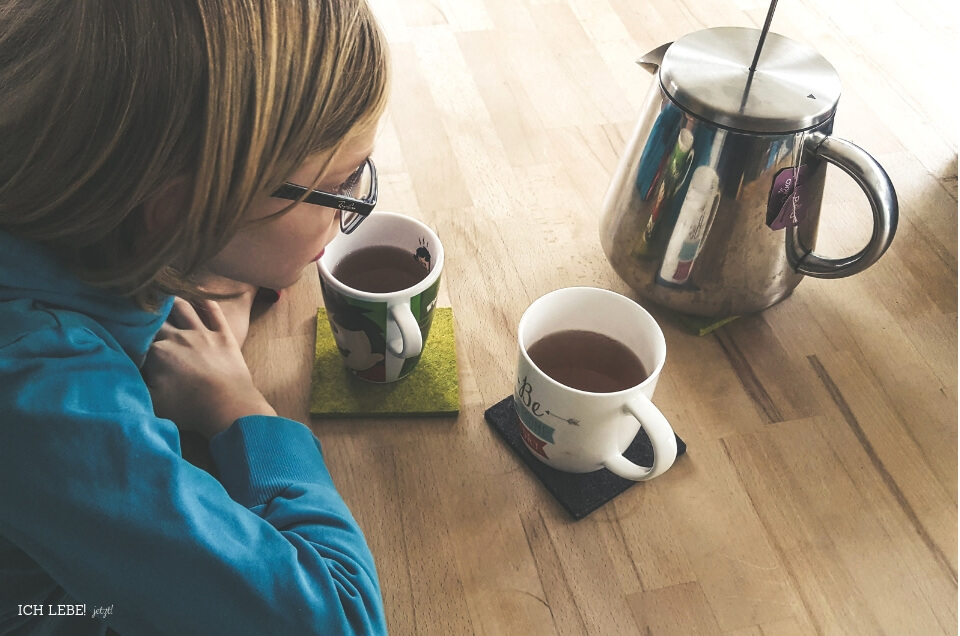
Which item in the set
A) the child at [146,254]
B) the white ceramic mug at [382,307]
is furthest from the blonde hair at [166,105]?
the white ceramic mug at [382,307]

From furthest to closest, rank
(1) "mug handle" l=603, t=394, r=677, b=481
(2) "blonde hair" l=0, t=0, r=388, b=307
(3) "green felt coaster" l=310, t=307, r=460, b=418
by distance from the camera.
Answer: (3) "green felt coaster" l=310, t=307, r=460, b=418 → (1) "mug handle" l=603, t=394, r=677, b=481 → (2) "blonde hair" l=0, t=0, r=388, b=307

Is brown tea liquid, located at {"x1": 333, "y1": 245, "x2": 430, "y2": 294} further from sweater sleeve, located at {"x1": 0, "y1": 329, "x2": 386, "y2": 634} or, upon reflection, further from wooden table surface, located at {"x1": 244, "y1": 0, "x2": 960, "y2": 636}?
sweater sleeve, located at {"x1": 0, "y1": 329, "x2": 386, "y2": 634}

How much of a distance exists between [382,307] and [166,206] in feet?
0.58

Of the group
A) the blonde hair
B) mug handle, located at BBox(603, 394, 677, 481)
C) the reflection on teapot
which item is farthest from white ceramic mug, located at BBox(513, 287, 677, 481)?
the blonde hair

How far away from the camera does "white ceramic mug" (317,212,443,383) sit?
0.60 m

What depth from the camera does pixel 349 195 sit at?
528 mm

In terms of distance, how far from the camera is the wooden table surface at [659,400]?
54cm

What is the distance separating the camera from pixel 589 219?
2.67ft

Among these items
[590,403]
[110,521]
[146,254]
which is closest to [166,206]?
[146,254]

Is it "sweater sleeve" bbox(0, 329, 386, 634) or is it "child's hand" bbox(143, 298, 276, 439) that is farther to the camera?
"child's hand" bbox(143, 298, 276, 439)

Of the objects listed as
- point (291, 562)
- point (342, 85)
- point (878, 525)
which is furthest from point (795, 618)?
point (342, 85)

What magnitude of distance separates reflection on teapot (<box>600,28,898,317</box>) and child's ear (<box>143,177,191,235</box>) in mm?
363

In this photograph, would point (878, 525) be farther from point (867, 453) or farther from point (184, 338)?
point (184, 338)

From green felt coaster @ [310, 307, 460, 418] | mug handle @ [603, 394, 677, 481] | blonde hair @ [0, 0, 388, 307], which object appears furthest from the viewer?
green felt coaster @ [310, 307, 460, 418]
